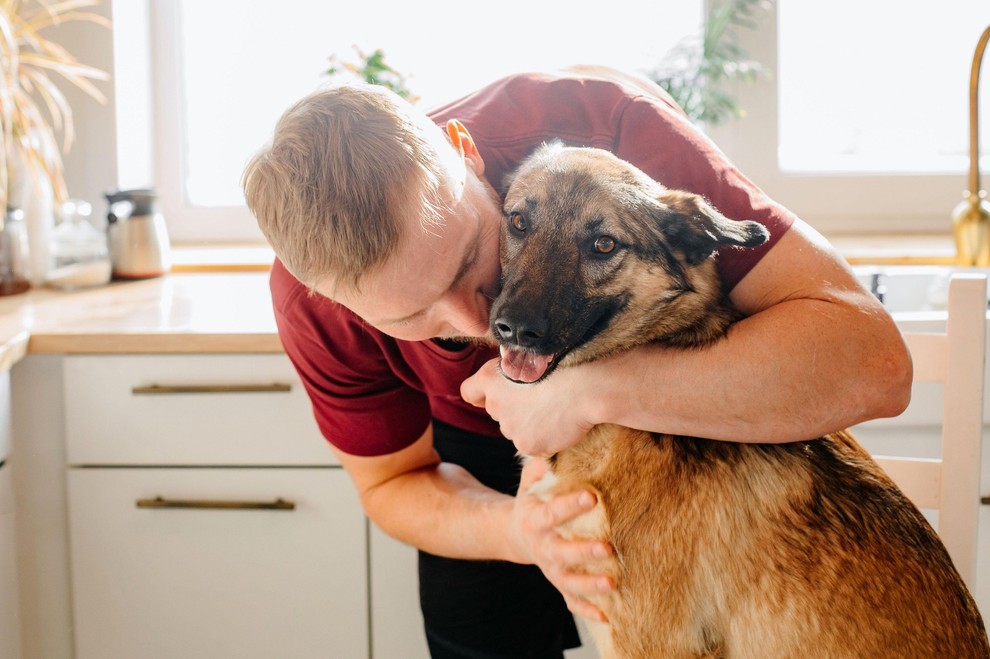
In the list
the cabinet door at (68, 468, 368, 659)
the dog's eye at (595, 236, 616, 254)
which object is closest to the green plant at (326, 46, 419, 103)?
the cabinet door at (68, 468, 368, 659)

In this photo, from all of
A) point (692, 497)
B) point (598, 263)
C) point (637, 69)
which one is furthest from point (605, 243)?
point (637, 69)

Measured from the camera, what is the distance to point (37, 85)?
7.86ft

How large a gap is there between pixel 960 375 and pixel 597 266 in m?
0.50

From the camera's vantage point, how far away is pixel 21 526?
1793 millimetres

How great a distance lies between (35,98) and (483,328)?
193cm

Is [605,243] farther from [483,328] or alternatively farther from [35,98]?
[35,98]

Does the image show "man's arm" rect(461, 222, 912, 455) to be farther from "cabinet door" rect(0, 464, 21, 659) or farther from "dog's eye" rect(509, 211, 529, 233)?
"cabinet door" rect(0, 464, 21, 659)

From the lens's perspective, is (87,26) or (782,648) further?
(87,26)

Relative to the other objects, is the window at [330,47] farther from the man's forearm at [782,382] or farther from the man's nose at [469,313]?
the man's forearm at [782,382]

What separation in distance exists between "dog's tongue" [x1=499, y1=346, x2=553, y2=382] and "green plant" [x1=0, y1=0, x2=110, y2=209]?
1.51 m

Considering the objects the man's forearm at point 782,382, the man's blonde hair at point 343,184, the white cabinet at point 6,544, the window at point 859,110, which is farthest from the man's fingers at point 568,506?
the window at point 859,110

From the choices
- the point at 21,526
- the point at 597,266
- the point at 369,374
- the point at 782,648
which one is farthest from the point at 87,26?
the point at 782,648

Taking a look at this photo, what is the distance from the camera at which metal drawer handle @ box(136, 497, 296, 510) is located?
1776mm

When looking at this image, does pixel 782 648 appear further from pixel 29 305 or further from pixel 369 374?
pixel 29 305
